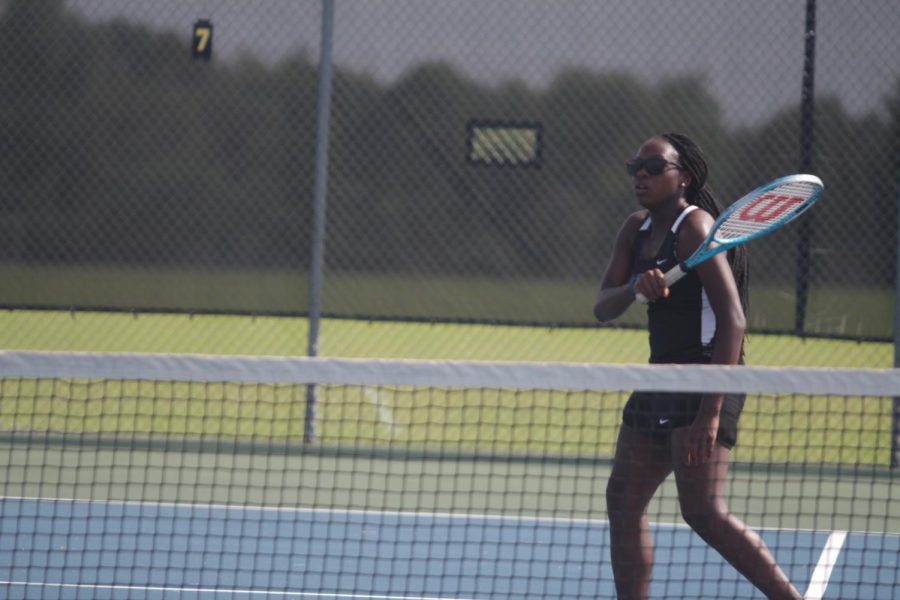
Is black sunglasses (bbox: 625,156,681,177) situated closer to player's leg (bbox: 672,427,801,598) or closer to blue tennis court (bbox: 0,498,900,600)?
player's leg (bbox: 672,427,801,598)

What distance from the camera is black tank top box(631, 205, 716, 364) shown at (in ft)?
12.1

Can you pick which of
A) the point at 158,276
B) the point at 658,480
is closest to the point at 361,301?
the point at 158,276

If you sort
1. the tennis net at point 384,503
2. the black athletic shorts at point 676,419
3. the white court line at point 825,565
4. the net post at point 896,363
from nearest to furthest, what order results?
the tennis net at point 384,503 → the black athletic shorts at point 676,419 → the white court line at point 825,565 → the net post at point 896,363

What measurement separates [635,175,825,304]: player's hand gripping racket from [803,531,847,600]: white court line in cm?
133

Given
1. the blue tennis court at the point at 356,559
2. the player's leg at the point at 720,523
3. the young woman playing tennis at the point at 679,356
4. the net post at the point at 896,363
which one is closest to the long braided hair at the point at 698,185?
the young woman playing tennis at the point at 679,356

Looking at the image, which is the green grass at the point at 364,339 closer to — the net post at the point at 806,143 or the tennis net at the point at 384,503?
the net post at the point at 806,143

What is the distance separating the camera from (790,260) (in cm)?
707

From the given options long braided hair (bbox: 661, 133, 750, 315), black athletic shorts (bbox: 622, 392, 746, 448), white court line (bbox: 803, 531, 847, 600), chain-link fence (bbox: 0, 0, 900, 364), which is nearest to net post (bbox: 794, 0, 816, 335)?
chain-link fence (bbox: 0, 0, 900, 364)

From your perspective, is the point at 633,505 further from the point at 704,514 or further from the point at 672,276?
the point at 672,276

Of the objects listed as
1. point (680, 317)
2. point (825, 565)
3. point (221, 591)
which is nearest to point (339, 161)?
point (221, 591)

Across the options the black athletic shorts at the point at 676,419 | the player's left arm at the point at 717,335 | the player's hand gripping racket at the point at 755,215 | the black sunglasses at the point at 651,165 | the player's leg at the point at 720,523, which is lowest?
the player's leg at the point at 720,523

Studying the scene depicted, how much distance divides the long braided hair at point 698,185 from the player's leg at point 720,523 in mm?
455

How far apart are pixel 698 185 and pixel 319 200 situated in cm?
335

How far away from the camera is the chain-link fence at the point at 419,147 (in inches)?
276
